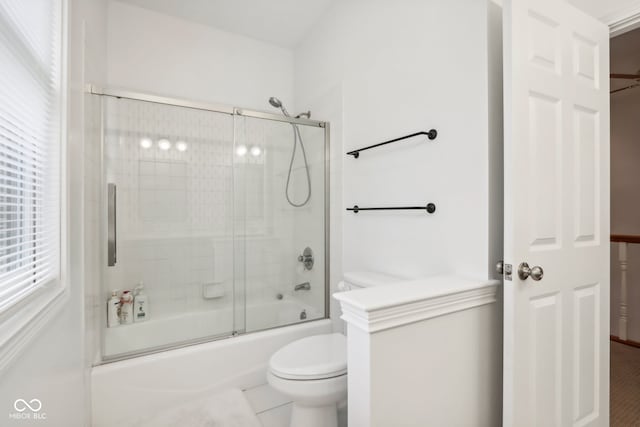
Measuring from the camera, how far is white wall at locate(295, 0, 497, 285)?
1.30 meters

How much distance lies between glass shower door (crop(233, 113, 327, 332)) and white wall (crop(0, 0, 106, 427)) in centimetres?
90

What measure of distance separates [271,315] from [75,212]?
1349mm

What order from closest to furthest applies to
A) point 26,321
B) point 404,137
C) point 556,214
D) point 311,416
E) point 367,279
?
point 26,321, point 556,214, point 311,416, point 404,137, point 367,279

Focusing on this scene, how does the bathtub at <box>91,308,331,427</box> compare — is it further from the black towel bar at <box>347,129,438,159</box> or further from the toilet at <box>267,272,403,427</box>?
the black towel bar at <box>347,129,438,159</box>

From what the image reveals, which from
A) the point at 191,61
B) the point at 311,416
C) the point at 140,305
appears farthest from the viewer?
the point at 191,61

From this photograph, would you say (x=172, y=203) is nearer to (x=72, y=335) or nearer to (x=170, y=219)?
(x=170, y=219)

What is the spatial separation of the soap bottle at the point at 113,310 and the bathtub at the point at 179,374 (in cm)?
20

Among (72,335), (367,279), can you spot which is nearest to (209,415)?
(72,335)

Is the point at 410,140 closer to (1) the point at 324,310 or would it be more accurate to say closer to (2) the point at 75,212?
(1) the point at 324,310

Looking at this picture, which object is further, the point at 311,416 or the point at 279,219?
the point at 279,219

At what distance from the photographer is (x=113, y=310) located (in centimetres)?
184

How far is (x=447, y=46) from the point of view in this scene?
4.65 ft

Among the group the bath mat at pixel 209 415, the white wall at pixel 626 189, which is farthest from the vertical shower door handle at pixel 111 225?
the white wall at pixel 626 189

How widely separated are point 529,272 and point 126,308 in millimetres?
2214
